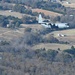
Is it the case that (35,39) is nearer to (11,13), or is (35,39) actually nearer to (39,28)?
(39,28)

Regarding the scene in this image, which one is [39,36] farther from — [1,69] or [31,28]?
[1,69]

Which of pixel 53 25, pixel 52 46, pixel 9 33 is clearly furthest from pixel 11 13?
pixel 52 46

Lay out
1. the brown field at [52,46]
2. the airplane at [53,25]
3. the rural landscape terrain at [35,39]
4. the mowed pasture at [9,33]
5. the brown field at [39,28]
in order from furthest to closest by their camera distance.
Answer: the airplane at [53,25], the mowed pasture at [9,33], the brown field at [39,28], the brown field at [52,46], the rural landscape terrain at [35,39]

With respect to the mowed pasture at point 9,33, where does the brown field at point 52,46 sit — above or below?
above

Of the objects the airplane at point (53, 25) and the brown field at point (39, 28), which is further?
the airplane at point (53, 25)

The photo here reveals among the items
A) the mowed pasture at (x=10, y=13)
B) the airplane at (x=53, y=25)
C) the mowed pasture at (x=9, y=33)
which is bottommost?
the mowed pasture at (x=10, y=13)

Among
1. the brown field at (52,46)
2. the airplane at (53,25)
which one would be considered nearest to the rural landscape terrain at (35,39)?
the brown field at (52,46)

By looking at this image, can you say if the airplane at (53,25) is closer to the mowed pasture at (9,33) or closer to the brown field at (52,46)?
the mowed pasture at (9,33)

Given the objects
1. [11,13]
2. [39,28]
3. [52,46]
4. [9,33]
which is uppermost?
[52,46]
